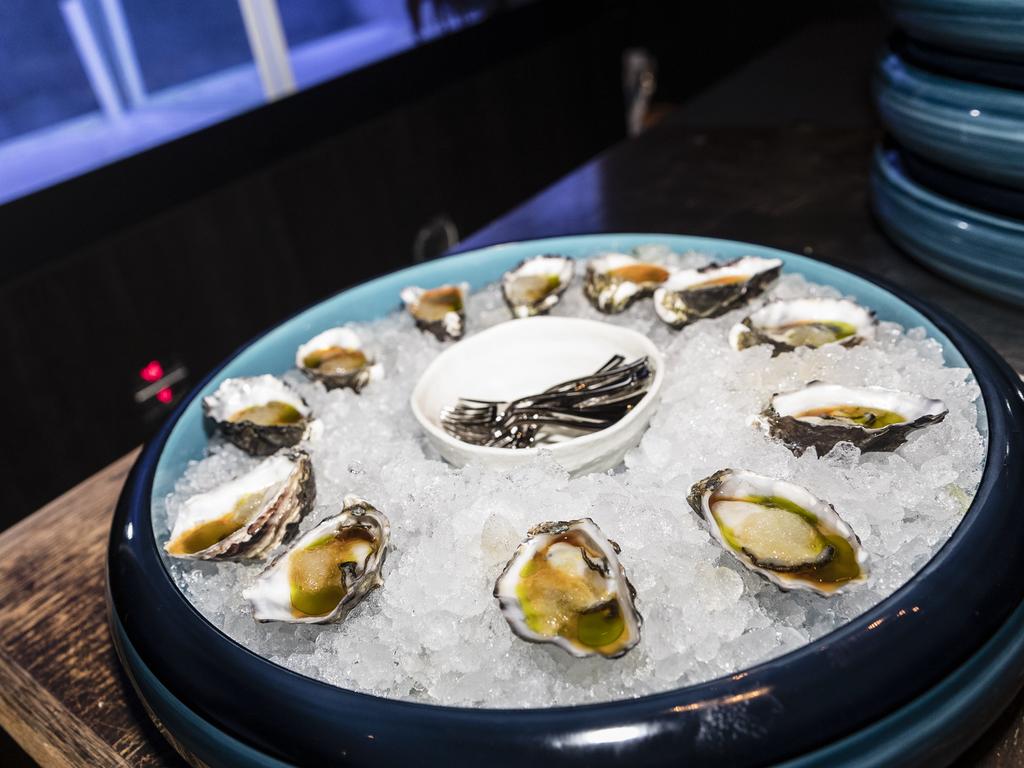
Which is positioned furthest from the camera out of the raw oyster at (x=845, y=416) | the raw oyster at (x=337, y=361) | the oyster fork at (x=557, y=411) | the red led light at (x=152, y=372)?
the red led light at (x=152, y=372)

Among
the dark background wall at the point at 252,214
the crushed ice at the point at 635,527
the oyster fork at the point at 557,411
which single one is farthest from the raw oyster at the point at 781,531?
the dark background wall at the point at 252,214

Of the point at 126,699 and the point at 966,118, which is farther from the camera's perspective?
the point at 966,118

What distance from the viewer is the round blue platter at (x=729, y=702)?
505 mm

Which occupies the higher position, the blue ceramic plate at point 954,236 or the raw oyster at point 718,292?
the raw oyster at point 718,292

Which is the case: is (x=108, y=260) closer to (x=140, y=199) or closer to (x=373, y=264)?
(x=140, y=199)

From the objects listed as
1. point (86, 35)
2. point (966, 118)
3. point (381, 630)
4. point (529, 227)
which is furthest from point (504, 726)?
point (86, 35)

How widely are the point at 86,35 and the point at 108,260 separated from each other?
59 cm

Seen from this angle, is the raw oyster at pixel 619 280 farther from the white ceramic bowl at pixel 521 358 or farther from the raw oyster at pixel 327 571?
the raw oyster at pixel 327 571

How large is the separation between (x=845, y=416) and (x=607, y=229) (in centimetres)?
83

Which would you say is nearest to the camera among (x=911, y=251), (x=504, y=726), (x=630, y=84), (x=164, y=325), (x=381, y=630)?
(x=504, y=726)

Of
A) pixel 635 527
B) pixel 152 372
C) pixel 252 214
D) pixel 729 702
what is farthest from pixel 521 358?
pixel 252 214

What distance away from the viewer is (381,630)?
0.64m

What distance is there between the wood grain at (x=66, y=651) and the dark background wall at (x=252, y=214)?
3.99ft

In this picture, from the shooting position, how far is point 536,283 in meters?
1.09
